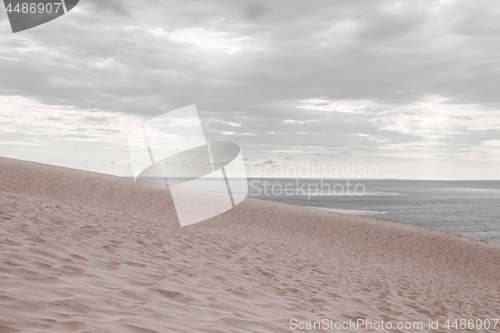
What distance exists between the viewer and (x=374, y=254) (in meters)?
16.4

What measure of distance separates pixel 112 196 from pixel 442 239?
21.9 m

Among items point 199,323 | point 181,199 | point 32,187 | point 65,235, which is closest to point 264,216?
point 181,199

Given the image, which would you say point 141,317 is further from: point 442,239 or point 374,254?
A: point 442,239

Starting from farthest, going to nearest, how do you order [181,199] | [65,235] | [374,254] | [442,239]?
1. [181,199]
2. [442,239]
3. [374,254]
4. [65,235]

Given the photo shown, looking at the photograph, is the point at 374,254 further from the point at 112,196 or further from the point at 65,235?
the point at 112,196

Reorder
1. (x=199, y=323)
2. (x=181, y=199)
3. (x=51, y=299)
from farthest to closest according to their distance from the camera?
(x=181, y=199)
(x=199, y=323)
(x=51, y=299)

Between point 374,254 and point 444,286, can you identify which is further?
point 374,254

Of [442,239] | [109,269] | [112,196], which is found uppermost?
[109,269]

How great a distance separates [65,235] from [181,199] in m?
21.9

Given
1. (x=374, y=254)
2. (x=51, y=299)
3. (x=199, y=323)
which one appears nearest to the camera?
(x=51, y=299)

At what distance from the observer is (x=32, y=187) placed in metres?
23.9

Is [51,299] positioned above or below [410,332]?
above

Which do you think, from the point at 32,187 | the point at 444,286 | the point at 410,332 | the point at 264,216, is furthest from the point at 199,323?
the point at 32,187

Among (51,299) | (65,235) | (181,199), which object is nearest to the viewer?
(51,299)
